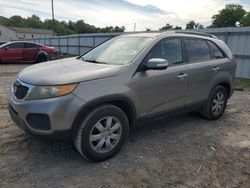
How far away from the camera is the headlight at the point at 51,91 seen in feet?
10.2

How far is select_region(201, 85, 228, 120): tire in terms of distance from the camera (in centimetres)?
519

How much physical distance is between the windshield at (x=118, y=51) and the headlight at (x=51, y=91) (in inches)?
39.0

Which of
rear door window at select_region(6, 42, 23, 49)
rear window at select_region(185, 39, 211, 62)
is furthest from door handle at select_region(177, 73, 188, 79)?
rear door window at select_region(6, 42, 23, 49)

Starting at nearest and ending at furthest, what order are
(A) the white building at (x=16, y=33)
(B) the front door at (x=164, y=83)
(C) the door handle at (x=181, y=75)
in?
(B) the front door at (x=164, y=83) < (C) the door handle at (x=181, y=75) < (A) the white building at (x=16, y=33)

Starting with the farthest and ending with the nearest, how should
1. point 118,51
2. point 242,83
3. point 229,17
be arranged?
point 229,17 < point 242,83 < point 118,51

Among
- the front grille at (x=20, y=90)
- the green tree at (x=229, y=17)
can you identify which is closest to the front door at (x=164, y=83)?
the front grille at (x=20, y=90)

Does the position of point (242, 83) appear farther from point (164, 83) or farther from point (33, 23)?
point (33, 23)

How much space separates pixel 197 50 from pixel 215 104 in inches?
48.5

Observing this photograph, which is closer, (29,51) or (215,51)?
(215,51)

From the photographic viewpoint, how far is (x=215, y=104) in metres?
5.36

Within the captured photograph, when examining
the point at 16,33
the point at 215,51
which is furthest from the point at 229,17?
the point at 215,51

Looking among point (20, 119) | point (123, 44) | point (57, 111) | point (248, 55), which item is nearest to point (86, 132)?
point (57, 111)

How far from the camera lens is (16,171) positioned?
10.7 feet

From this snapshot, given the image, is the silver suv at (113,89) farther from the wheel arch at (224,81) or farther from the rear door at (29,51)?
the rear door at (29,51)
